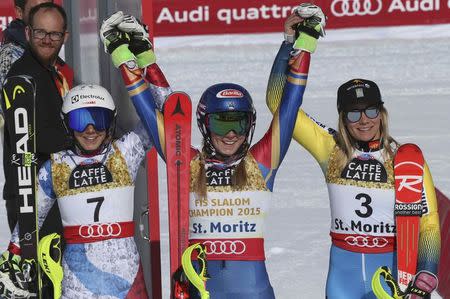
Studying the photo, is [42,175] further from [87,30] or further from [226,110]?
[87,30]

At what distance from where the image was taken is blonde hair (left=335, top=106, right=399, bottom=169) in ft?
20.2

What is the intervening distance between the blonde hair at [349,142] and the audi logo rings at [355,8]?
11.8 meters

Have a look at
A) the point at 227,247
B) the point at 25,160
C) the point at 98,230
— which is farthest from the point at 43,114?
the point at 227,247

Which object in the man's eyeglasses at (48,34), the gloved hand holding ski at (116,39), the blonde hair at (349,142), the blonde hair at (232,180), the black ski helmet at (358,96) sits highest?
the man's eyeglasses at (48,34)

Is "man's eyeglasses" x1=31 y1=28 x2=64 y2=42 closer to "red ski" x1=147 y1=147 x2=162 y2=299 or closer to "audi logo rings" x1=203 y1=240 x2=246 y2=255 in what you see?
"red ski" x1=147 y1=147 x2=162 y2=299

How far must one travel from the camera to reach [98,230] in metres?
6.07

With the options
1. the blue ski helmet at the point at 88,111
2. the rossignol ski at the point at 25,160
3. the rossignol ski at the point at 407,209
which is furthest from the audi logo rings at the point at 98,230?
the rossignol ski at the point at 407,209

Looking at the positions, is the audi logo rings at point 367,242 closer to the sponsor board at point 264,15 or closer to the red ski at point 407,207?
the red ski at point 407,207

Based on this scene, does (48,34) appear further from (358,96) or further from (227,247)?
(358,96)

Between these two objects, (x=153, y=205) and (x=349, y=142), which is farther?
(x=153, y=205)

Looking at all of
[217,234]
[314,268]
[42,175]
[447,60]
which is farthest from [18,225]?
[447,60]

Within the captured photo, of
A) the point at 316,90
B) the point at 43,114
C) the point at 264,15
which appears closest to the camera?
the point at 43,114

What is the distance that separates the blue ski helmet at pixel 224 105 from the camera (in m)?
6.08

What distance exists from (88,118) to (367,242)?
1494 mm
